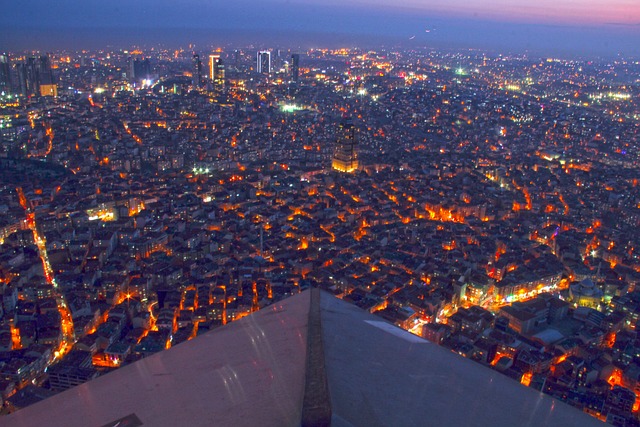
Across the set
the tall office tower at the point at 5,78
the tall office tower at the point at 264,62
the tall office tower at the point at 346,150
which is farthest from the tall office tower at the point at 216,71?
the tall office tower at the point at 346,150

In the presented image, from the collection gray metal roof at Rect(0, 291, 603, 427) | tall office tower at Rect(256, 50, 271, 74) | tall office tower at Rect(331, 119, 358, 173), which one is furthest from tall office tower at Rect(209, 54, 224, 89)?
gray metal roof at Rect(0, 291, 603, 427)

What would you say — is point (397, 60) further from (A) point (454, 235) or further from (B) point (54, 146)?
(A) point (454, 235)

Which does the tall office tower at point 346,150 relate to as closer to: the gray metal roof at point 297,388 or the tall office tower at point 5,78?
the gray metal roof at point 297,388

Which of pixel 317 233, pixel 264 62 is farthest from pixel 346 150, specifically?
pixel 264 62

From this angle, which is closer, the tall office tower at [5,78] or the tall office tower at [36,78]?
the tall office tower at [5,78]

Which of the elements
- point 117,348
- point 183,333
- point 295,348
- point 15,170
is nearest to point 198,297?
point 183,333

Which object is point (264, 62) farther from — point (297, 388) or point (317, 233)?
point (297, 388)
